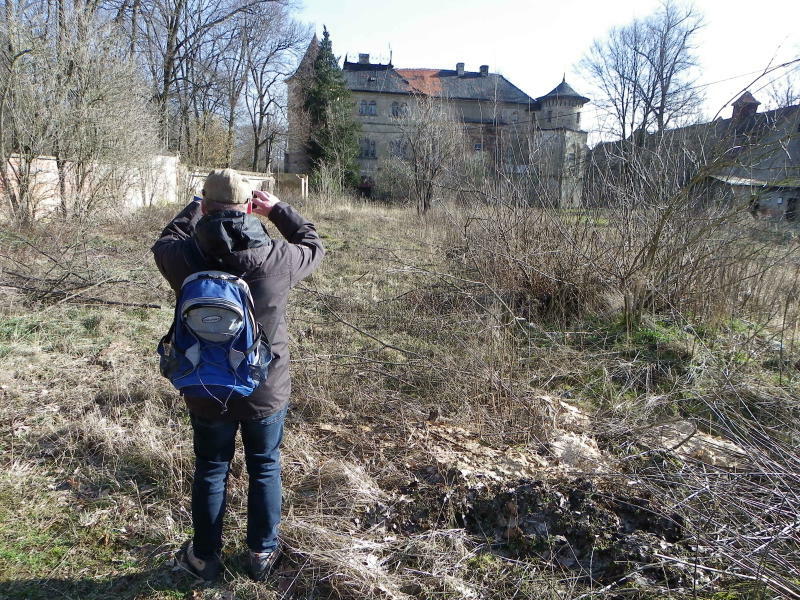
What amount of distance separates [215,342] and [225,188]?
0.59m

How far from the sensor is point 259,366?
206 cm

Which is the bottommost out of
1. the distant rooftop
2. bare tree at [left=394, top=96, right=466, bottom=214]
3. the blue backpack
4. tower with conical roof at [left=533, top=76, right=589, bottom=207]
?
A: the blue backpack

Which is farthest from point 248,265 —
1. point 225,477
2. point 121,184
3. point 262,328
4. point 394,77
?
point 394,77

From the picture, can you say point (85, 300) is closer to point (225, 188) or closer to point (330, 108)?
point (225, 188)

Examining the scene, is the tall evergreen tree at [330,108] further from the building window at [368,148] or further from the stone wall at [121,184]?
the stone wall at [121,184]

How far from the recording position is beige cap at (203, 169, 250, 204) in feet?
6.75

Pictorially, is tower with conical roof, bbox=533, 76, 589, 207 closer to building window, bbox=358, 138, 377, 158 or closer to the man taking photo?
the man taking photo

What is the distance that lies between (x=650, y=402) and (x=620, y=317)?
1998 mm

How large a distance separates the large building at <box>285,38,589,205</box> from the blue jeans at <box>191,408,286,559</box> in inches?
204

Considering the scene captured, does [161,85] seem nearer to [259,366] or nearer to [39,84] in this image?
[39,84]

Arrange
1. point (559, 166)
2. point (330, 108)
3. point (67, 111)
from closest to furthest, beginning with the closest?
point (559, 166) < point (67, 111) < point (330, 108)

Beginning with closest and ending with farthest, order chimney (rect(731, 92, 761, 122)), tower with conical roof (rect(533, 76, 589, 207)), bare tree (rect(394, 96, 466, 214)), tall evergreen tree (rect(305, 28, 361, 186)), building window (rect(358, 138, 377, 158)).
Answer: chimney (rect(731, 92, 761, 122)) < tower with conical roof (rect(533, 76, 589, 207)) < bare tree (rect(394, 96, 466, 214)) < tall evergreen tree (rect(305, 28, 361, 186)) < building window (rect(358, 138, 377, 158))

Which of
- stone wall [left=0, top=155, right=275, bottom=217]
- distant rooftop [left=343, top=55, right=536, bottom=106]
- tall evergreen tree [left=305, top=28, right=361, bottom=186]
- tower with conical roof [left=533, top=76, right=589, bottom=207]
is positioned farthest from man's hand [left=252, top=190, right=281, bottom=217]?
distant rooftop [left=343, top=55, right=536, bottom=106]

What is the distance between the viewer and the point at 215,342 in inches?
78.9
